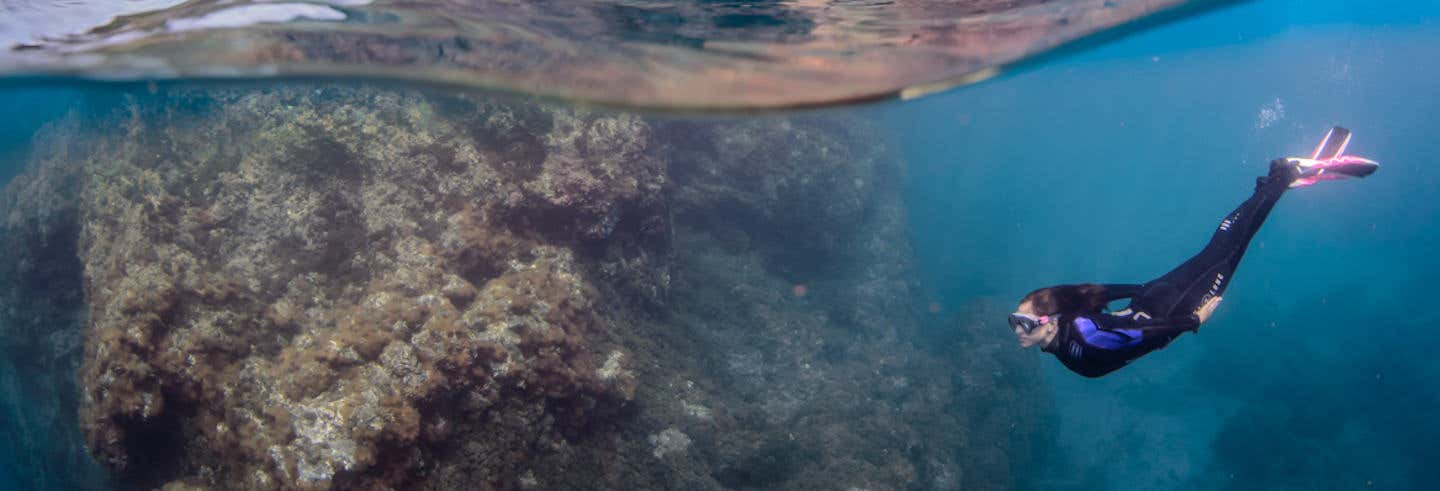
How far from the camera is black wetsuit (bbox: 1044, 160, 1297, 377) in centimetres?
545

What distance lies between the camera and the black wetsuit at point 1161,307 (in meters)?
5.45

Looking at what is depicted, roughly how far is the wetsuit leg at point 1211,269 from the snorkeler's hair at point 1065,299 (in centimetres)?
90

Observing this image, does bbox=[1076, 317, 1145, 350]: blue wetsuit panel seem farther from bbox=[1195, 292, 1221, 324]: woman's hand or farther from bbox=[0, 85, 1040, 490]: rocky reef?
bbox=[0, 85, 1040, 490]: rocky reef

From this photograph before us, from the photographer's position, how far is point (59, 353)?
39.7 ft

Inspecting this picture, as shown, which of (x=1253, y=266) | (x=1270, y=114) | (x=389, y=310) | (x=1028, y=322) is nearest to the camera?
(x=1028, y=322)

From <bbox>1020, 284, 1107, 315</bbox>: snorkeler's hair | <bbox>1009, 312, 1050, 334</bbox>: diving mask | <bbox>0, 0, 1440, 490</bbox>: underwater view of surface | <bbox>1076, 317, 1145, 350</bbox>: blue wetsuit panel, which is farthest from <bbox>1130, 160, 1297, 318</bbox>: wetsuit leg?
<bbox>0, 0, 1440, 490</bbox>: underwater view of surface

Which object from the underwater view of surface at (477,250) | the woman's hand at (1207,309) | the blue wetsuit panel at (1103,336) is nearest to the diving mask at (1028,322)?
the blue wetsuit panel at (1103,336)

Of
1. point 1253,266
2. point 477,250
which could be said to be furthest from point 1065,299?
point 1253,266

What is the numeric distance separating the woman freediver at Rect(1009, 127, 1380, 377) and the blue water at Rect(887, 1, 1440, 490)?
3.25 metres

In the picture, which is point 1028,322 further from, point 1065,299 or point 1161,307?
point 1161,307

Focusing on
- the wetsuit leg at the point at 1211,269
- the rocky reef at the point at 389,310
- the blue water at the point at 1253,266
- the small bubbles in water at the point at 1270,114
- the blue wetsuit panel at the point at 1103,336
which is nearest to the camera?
the blue wetsuit panel at the point at 1103,336

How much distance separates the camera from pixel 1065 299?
226 inches

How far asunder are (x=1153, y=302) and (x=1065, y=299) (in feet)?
5.27

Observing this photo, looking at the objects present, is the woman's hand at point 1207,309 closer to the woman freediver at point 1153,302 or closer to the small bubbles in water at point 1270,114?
the woman freediver at point 1153,302
